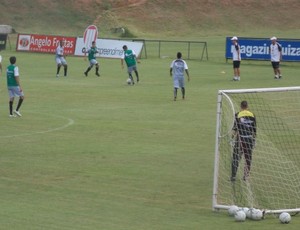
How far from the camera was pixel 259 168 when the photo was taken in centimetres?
1992

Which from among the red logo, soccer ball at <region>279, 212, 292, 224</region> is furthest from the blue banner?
soccer ball at <region>279, 212, 292, 224</region>

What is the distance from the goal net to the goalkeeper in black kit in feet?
0.15

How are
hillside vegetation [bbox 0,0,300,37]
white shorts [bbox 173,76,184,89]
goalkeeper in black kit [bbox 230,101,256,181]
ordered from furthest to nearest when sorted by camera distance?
hillside vegetation [bbox 0,0,300,37]
white shorts [bbox 173,76,184,89]
goalkeeper in black kit [bbox 230,101,256,181]

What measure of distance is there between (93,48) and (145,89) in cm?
792

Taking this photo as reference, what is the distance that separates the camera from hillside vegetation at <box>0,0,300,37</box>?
8631 centimetres

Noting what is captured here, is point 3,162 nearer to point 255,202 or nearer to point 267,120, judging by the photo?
point 255,202

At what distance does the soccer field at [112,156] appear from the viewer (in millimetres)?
16266

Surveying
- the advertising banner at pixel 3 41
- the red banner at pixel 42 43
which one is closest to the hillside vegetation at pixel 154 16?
the advertising banner at pixel 3 41

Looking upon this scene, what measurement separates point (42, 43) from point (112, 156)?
4204cm

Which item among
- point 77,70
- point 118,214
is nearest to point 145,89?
point 77,70

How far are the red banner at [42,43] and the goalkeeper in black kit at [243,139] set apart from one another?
4398 cm

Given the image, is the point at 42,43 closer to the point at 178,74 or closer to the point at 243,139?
the point at 178,74

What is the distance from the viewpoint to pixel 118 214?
16438mm

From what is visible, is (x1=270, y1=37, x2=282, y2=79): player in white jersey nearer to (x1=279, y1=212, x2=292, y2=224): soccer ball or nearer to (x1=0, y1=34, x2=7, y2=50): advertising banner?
(x1=0, y1=34, x2=7, y2=50): advertising banner
